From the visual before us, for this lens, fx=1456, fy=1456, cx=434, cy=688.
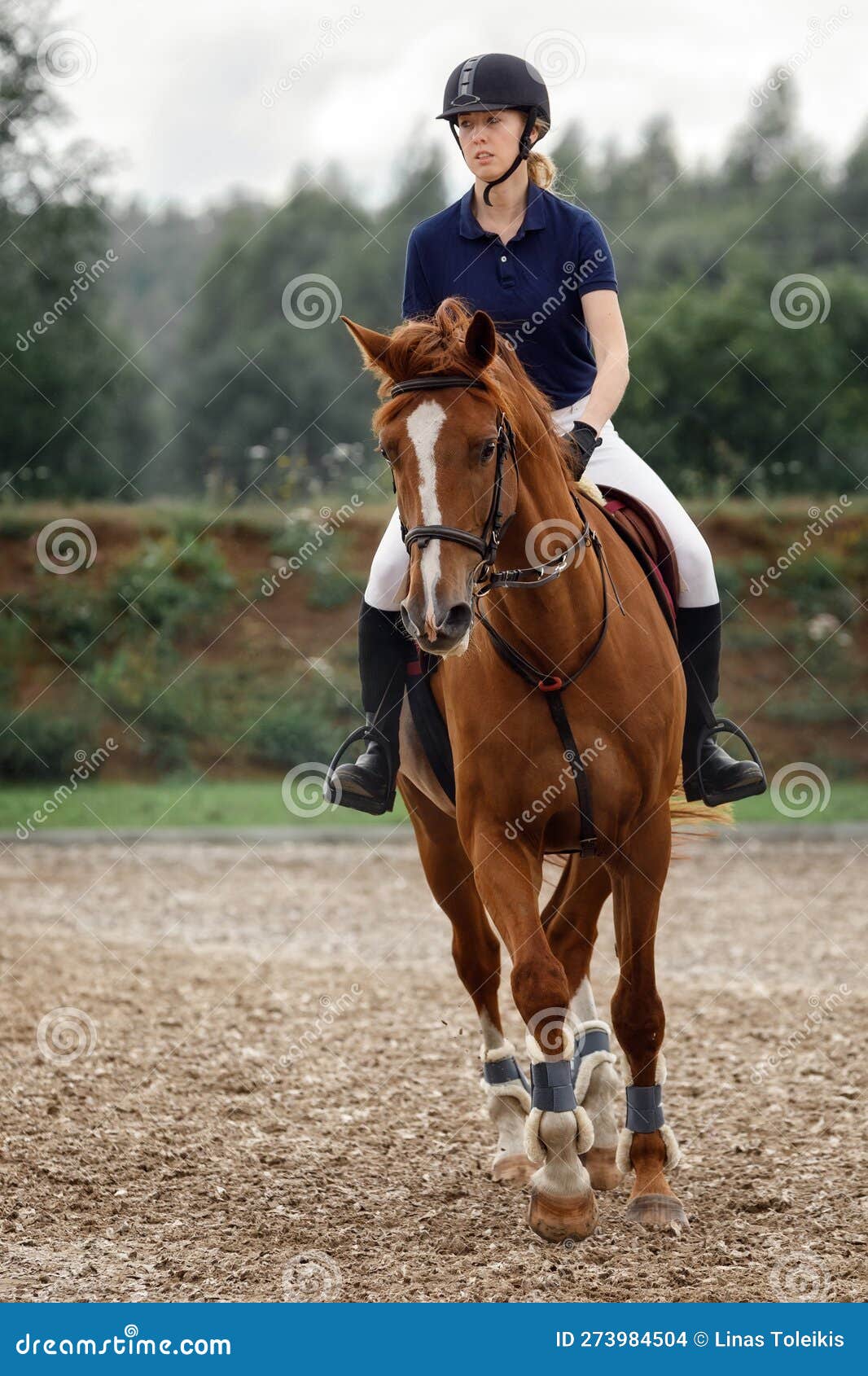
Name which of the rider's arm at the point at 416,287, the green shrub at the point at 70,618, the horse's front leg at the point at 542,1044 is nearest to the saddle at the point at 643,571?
the horse's front leg at the point at 542,1044

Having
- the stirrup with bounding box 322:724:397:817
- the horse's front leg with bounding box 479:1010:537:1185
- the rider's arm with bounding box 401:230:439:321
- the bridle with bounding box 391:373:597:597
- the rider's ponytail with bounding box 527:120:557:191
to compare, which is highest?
the rider's ponytail with bounding box 527:120:557:191

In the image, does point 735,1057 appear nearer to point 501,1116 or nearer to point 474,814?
point 501,1116

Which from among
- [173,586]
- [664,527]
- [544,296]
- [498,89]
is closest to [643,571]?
[664,527]

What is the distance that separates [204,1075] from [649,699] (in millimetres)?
3510

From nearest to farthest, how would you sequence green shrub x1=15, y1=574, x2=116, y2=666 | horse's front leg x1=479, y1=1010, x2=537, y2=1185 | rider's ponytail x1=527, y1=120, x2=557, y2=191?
rider's ponytail x1=527, y1=120, x2=557, y2=191
horse's front leg x1=479, y1=1010, x2=537, y2=1185
green shrub x1=15, y1=574, x2=116, y2=666

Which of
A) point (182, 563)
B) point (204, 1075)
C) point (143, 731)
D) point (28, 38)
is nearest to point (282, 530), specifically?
point (182, 563)

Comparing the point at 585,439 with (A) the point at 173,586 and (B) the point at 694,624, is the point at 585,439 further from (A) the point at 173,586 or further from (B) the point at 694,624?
(A) the point at 173,586

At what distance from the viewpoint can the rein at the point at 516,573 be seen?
3951 mm

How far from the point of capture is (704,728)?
572 cm

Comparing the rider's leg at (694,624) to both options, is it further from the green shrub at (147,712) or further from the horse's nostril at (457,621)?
the green shrub at (147,712)

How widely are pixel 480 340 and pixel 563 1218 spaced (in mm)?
A: 2698

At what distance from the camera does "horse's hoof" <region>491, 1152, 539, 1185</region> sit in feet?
18.7

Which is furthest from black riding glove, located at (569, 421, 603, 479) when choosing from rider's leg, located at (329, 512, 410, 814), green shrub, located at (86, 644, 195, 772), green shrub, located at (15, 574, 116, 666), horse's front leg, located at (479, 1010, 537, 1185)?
green shrub, located at (15, 574, 116, 666)

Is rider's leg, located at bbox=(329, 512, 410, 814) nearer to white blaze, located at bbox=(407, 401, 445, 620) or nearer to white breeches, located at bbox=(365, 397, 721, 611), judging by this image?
white breeches, located at bbox=(365, 397, 721, 611)
